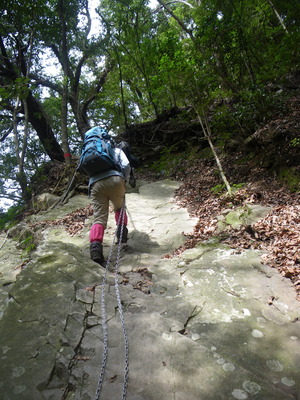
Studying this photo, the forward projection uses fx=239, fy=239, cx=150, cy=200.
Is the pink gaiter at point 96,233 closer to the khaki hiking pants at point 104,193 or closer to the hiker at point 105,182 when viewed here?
the hiker at point 105,182

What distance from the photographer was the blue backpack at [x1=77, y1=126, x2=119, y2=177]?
4.56m

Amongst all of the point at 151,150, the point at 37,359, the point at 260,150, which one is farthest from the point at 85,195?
the point at 37,359

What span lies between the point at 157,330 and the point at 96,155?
321 centimetres

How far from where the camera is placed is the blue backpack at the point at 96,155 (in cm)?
456

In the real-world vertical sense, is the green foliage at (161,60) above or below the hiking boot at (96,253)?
above

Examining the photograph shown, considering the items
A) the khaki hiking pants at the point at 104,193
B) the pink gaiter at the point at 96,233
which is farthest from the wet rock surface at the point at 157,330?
the khaki hiking pants at the point at 104,193

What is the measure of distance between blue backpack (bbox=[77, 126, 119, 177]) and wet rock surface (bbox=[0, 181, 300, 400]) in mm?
1603

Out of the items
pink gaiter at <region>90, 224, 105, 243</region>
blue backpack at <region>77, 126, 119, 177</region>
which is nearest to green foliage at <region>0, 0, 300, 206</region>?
blue backpack at <region>77, 126, 119, 177</region>

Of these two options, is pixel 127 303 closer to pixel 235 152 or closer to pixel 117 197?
pixel 117 197

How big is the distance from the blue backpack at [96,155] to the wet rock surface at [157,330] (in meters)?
1.60

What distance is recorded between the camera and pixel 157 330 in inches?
95.1

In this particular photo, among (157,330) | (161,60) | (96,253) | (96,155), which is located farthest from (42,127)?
(157,330)

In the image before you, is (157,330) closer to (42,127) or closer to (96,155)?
(96,155)

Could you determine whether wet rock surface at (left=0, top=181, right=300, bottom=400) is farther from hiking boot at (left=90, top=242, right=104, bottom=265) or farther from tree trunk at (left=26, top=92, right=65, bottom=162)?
tree trunk at (left=26, top=92, right=65, bottom=162)
